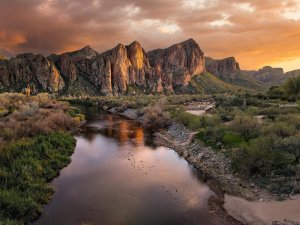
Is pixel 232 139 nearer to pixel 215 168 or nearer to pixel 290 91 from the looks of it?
pixel 215 168

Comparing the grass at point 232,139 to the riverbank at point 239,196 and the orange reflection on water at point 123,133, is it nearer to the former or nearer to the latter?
the riverbank at point 239,196

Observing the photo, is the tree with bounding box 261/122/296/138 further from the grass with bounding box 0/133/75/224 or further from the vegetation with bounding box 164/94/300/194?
the grass with bounding box 0/133/75/224

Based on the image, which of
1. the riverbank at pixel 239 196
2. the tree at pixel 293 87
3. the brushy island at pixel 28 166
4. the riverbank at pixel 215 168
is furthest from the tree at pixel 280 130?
the tree at pixel 293 87

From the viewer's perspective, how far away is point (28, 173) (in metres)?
33.2

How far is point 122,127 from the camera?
79312 mm

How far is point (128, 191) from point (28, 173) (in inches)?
446

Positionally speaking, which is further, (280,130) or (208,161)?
(208,161)

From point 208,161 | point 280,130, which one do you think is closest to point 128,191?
point 208,161

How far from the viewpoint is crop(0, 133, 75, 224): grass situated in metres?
26.1

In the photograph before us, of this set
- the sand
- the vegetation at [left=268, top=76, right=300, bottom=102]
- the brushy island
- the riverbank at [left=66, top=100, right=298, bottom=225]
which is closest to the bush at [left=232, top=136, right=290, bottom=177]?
the riverbank at [left=66, top=100, right=298, bottom=225]

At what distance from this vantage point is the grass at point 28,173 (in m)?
26.1

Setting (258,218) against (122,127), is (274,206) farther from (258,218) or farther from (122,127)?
(122,127)

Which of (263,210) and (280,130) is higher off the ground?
(280,130)

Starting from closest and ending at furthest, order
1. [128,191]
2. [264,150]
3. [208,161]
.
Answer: [128,191], [264,150], [208,161]
